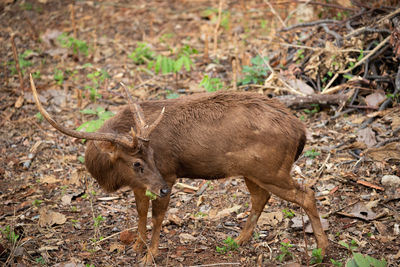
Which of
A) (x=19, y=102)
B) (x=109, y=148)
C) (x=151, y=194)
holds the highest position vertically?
(x=109, y=148)

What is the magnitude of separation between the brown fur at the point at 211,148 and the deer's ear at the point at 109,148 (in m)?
0.01

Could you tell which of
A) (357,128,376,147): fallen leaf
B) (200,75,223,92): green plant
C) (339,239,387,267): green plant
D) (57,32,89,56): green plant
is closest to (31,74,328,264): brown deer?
(339,239,387,267): green plant

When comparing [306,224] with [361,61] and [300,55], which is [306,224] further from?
[300,55]

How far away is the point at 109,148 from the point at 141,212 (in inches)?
38.1

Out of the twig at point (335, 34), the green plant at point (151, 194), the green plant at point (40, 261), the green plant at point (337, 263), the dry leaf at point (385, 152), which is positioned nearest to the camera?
the green plant at point (337, 263)

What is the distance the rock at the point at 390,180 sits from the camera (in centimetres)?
655

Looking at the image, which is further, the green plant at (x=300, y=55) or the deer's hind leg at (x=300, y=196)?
the green plant at (x=300, y=55)

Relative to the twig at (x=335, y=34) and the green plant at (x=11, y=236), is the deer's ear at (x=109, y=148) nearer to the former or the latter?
the green plant at (x=11, y=236)

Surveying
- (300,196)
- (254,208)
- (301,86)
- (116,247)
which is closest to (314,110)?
(301,86)

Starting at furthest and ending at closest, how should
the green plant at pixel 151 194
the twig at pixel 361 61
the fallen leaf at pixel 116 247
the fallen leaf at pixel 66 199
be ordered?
the twig at pixel 361 61
the fallen leaf at pixel 66 199
the fallen leaf at pixel 116 247
the green plant at pixel 151 194

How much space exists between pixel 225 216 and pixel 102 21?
808cm

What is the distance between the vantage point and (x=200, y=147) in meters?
5.77

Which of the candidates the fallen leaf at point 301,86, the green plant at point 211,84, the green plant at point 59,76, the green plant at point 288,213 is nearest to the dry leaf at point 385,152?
the green plant at point 288,213

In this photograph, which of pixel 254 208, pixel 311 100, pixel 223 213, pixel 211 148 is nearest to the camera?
pixel 211 148
